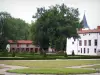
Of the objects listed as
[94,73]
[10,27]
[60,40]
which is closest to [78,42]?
[60,40]

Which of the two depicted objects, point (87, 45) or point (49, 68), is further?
point (87, 45)

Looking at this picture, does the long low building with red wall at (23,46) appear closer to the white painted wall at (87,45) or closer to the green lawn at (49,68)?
the white painted wall at (87,45)

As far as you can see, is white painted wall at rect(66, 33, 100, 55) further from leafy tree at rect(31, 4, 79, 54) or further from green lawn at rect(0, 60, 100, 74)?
green lawn at rect(0, 60, 100, 74)

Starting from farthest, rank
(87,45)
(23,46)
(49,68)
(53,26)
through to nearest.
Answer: (23,46)
(87,45)
(53,26)
(49,68)

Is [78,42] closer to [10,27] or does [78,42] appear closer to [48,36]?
[48,36]

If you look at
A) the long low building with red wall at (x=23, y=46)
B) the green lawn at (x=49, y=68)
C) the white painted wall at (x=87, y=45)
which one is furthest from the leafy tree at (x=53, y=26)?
the green lawn at (x=49, y=68)

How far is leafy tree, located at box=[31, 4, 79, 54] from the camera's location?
73.5 metres

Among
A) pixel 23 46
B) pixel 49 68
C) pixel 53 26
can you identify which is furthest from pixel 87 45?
pixel 49 68

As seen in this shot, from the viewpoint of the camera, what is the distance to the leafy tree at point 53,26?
73.5 m

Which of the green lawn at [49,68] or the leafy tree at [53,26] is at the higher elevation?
the leafy tree at [53,26]

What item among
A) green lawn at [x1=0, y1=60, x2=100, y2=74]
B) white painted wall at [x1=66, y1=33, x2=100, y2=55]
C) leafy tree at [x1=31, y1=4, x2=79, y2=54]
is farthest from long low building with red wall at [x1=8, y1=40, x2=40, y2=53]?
green lawn at [x1=0, y1=60, x2=100, y2=74]

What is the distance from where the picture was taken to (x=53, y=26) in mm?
74250

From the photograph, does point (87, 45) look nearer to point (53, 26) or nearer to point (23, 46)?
point (53, 26)

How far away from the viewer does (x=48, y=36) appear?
74125 mm
